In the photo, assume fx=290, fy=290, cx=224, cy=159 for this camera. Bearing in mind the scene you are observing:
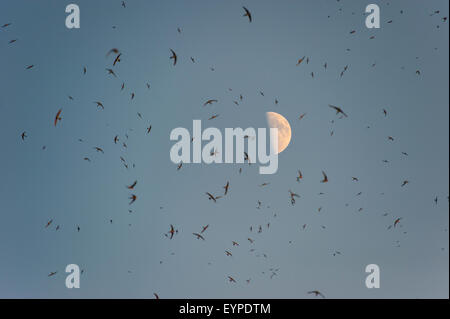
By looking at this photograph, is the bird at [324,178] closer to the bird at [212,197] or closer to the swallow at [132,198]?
the bird at [212,197]

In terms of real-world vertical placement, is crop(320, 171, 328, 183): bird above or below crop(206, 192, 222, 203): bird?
above

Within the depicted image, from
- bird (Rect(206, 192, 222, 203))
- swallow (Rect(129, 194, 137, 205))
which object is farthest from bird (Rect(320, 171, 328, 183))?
swallow (Rect(129, 194, 137, 205))

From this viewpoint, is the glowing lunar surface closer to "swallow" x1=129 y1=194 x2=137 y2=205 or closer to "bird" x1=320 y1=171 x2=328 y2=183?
"bird" x1=320 y1=171 x2=328 y2=183

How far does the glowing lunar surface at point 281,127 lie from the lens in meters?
2.11

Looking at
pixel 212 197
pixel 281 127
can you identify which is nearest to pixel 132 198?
pixel 212 197

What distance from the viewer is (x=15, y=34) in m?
2.17

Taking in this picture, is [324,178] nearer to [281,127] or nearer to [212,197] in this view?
[281,127]

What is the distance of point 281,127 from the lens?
2127mm

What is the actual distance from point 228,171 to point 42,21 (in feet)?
5.85

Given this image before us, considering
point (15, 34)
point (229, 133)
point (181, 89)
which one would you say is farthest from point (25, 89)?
point (229, 133)

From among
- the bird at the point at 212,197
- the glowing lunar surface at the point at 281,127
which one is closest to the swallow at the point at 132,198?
the bird at the point at 212,197

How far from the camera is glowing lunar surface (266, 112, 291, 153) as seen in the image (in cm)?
211
